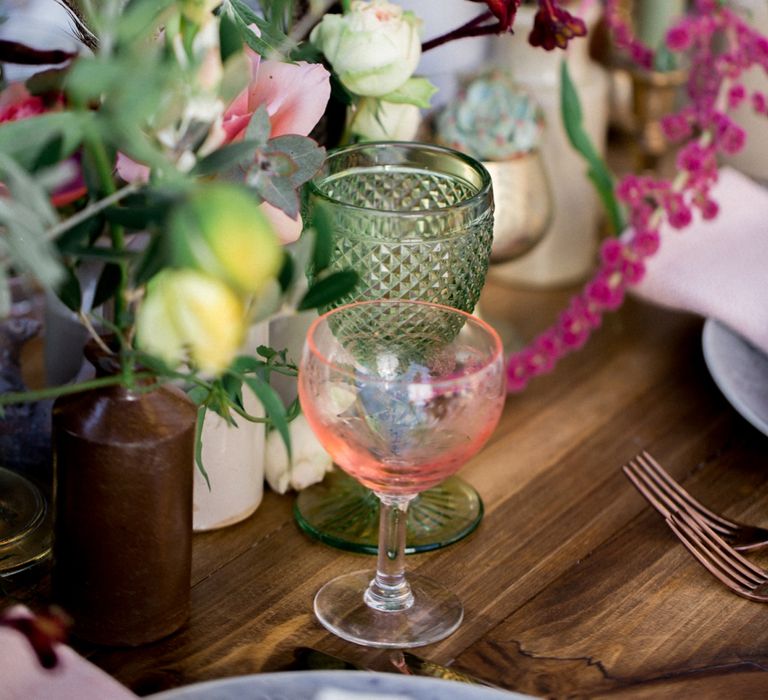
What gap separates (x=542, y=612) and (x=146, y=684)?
19 cm

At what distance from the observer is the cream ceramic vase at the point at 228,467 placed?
24.8 inches

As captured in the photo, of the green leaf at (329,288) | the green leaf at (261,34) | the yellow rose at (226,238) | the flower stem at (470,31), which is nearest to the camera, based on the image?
the yellow rose at (226,238)

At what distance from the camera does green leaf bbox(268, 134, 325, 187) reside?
1.65 ft

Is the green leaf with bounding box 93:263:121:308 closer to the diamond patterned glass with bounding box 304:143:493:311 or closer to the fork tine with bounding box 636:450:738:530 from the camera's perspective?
the diamond patterned glass with bounding box 304:143:493:311

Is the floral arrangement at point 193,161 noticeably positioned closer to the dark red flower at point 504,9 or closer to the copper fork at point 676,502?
the dark red flower at point 504,9

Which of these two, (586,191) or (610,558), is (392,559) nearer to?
(610,558)

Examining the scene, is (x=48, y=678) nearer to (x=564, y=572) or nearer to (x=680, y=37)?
(x=564, y=572)

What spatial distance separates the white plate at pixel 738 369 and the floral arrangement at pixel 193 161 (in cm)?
22

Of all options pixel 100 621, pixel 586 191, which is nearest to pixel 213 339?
pixel 100 621

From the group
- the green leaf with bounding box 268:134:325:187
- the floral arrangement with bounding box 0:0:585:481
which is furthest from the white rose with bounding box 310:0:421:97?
the green leaf with bounding box 268:134:325:187

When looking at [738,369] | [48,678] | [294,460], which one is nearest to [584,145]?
[738,369]

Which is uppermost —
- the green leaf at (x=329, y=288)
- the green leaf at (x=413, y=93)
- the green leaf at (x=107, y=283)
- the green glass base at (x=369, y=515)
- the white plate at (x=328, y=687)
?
the green leaf at (x=329, y=288)

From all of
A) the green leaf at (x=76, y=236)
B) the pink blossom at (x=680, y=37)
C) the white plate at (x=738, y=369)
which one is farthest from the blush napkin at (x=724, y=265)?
the green leaf at (x=76, y=236)

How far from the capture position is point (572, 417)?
30.3 inches
